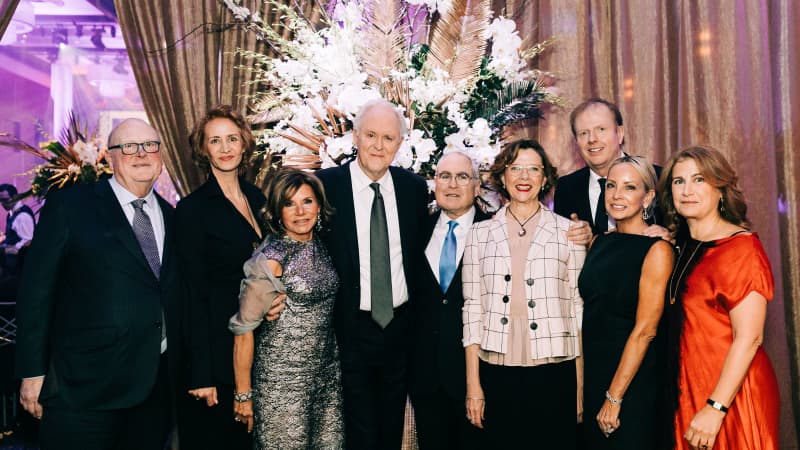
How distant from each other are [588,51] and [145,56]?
2870mm

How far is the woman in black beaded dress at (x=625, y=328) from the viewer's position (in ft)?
7.06

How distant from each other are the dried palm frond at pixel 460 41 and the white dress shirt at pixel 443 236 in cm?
73

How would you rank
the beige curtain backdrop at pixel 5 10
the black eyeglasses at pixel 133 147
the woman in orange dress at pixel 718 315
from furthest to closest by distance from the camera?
the beige curtain backdrop at pixel 5 10 < the black eyeglasses at pixel 133 147 < the woman in orange dress at pixel 718 315

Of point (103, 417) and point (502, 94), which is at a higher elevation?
point (502, 94)

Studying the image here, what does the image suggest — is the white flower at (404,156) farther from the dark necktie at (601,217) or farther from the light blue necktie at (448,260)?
the dark necktie at (601,217)

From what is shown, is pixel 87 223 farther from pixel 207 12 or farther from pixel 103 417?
pixel 207 12

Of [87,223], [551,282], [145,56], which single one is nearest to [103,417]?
[87,223]

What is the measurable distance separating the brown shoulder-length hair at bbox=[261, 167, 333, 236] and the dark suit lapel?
472mm

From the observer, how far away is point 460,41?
297 cm

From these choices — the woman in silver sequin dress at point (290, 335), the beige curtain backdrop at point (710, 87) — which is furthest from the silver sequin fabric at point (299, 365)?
the beige curtain backdrop at point (710, 87)

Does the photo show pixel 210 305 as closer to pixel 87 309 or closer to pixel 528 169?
pixel 87 309

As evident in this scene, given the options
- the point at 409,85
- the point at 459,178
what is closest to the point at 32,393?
the point at 459,178

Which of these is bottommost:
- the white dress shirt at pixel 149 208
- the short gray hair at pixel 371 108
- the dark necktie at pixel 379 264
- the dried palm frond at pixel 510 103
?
the dark necktie at pixel 379 264

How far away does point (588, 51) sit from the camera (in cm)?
386
